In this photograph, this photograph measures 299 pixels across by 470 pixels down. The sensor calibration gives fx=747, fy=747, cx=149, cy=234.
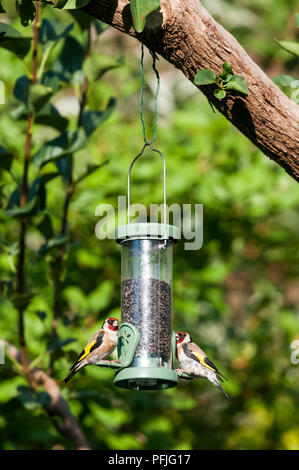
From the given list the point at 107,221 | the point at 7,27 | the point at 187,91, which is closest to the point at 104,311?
the point at 107,221

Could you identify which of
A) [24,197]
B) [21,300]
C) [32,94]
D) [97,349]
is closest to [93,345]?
[97,349]

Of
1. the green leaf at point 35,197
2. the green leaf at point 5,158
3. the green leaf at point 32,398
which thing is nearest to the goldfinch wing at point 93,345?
the green leaf at point 32,398

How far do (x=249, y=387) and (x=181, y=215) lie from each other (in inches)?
50.9

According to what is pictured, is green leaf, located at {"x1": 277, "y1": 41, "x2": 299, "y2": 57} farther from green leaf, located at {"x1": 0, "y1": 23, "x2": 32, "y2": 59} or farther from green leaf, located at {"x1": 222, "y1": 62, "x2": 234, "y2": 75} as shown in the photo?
green leaf, located at {"x1": 0, "y1": 23, "x2": 32, "y2": 59}

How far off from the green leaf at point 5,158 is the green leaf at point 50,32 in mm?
525

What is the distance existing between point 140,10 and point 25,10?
458 millimetres

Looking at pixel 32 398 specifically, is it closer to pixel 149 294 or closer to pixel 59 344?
pixel 59 344

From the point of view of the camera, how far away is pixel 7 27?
3.00 meters

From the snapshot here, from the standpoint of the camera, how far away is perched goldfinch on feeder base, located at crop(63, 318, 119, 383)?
108 inches

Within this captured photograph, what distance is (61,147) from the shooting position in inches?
129

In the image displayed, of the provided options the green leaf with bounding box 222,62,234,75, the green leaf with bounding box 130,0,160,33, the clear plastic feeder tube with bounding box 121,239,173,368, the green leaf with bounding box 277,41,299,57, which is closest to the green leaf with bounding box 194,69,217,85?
the green leaf with bounding box 222,62,234,75

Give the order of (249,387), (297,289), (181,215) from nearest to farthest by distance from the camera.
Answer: (181,215)
(249,387)
(297,289)
